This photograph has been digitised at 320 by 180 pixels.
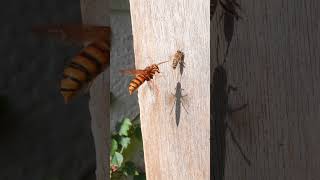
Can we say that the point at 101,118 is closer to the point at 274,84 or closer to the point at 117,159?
the point at 274,84

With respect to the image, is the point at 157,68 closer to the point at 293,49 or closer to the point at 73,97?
the point at 293,49

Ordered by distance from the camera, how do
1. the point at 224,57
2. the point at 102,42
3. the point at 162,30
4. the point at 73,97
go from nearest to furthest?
the point at 73,97, the point at 224,57, the point at 102,42, the point at 162,30

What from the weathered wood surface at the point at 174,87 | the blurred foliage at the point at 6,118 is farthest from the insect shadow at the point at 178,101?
the blurred foliage at the point at 6,118

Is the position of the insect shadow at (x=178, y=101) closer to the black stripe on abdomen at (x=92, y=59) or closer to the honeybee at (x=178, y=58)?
the honeybee at (x=178, y=58)

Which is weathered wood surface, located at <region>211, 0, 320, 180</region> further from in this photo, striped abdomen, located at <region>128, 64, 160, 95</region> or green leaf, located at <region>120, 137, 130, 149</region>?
green leaf, located at <region>120, 137, 130, 149</region>

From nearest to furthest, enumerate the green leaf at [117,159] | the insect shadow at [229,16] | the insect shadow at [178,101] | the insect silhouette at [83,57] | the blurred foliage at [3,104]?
the blurred foliage at [3,104] < the insect silhouette at [83,57] < the insect shadow at [229,16] < the insect shadow at [178,101] < the green leaf at [117,159]

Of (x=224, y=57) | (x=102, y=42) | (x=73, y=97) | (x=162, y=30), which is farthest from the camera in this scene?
(x=162, y=30)

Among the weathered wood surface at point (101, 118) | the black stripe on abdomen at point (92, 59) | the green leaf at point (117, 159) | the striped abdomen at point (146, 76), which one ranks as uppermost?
the black stripe on abdomen at point (92, 59)

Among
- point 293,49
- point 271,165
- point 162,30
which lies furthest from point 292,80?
point 162,30
